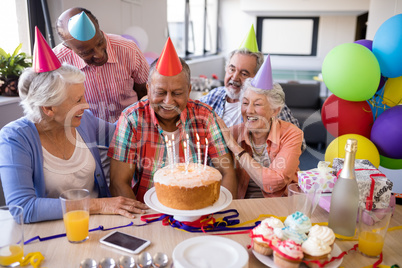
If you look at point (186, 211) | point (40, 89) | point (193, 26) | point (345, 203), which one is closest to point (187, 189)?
point (186, 211)

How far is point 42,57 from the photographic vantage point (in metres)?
1.44

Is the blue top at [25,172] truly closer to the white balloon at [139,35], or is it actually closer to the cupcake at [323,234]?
the cupcake at [323,234]

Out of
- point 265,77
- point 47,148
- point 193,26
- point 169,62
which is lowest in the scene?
point 47,148

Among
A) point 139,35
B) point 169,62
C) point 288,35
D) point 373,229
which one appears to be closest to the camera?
point 373,229

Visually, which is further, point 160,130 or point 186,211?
point 160,130

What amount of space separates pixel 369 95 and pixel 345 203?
103cm

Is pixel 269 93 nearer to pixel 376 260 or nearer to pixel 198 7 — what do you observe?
pixel 376 260

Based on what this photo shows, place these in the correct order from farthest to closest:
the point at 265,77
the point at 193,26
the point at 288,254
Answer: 1. the point at 193,26
2. the point at 265,77
3. the point at 288,254

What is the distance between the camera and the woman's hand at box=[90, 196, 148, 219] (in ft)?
4.55

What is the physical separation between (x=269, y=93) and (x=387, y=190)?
81 cm

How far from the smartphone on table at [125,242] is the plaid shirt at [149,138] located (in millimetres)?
571

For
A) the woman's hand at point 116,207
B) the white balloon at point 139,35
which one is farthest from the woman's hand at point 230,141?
the white balloon at point 139,35

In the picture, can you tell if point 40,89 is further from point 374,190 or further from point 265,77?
point 374,190

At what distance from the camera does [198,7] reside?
855 centimetres
